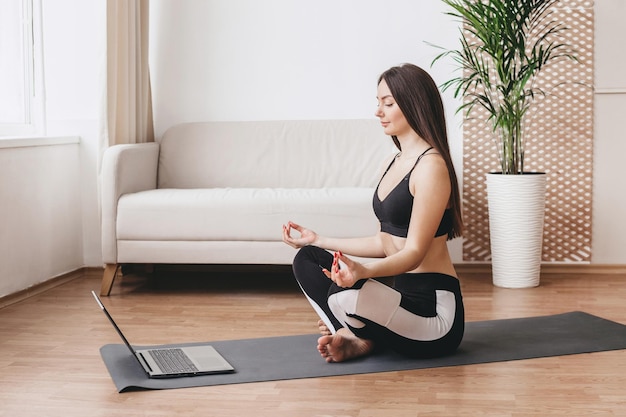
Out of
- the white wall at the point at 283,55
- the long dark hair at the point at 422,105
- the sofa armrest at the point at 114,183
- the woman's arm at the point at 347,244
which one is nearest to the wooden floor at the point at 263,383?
the sofa armrest at the point at 114,183

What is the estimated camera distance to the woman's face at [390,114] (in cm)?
273

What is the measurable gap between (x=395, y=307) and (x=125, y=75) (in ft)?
8.04

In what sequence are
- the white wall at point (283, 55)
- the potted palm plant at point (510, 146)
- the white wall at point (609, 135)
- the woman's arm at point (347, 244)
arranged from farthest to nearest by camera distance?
the white wall at point (283, 55) < the white wall at point (609, 135) < the potted palm plant at point (510, 146) < the woman's arm at point (347, 244)

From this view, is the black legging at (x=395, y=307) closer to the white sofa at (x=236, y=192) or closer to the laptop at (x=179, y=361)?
the laptop at (x=179, y=361)

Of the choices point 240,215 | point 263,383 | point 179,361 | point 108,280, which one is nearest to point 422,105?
point 263,383

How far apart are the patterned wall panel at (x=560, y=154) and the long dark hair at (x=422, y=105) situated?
6.63ft

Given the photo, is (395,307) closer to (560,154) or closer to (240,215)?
(240,215)

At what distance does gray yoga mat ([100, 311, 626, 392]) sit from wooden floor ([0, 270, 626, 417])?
0.17 feet

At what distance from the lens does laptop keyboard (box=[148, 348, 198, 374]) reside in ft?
8.80

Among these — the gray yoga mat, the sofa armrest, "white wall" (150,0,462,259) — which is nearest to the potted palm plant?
"white wall" (150,0,462,259)

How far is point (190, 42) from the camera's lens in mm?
4859

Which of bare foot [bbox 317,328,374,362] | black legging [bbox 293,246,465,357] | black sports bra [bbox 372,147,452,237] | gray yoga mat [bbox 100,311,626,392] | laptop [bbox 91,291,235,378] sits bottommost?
gray yoga mat [bbox 100,311,626,392]

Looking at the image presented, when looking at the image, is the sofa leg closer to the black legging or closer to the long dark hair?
the black legging

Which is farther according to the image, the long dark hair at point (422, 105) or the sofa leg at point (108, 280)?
the sofa leg at point (108, 280)
